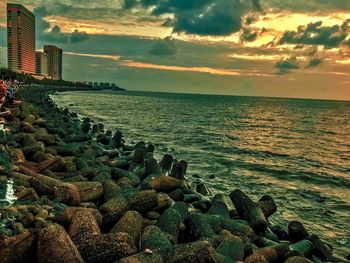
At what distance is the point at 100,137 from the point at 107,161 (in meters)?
8.21

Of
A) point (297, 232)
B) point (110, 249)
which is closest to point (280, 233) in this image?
point (297, 232)

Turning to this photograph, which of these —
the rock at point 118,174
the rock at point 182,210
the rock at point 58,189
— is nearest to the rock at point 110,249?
the rock at point 58,189

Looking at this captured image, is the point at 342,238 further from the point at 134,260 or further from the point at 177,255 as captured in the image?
the point at 134,260

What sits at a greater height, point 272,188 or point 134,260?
point 134,260

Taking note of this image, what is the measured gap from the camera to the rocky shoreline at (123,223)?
17.6 ft

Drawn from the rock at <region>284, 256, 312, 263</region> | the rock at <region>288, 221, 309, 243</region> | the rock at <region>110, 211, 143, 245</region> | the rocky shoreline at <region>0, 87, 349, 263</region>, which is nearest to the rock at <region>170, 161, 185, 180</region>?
the rocky shoreline at <region>0, 87, 349, 263</region>

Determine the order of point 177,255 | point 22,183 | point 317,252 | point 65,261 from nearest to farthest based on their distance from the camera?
point 65,261 < point 177,255 < point 22,183 < point 317,252

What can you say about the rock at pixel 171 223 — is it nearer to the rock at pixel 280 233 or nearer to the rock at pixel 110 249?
the rock at pixel 110 249

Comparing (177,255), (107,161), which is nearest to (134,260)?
(177,255)

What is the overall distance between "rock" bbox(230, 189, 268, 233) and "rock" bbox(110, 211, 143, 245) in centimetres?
343

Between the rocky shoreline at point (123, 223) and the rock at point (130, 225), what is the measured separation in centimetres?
1

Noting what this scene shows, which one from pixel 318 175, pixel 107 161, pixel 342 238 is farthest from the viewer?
pixel 318 175

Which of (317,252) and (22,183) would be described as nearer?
(22,183)

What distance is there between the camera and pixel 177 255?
5586mm
